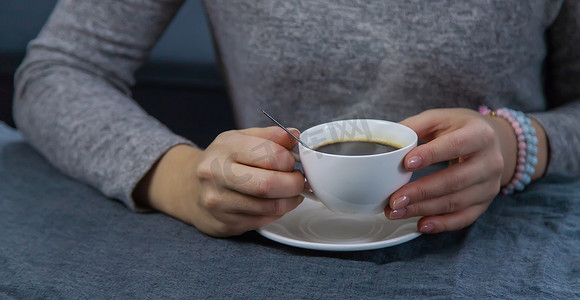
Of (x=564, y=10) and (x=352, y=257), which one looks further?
(x=564, y=10)

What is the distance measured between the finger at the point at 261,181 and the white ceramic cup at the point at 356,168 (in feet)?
0.07

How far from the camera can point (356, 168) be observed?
1.84ft

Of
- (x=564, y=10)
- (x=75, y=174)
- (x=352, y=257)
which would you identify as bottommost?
(x=75, y=174)

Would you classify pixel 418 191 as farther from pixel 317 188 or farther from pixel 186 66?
pixel 186 66

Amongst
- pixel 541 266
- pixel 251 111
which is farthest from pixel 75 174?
pixel 541 266

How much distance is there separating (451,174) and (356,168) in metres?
0.14

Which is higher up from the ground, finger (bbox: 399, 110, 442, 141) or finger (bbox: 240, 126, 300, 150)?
finger (bbox: 399, 110, 442, 141)

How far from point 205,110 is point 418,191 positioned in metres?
0.95

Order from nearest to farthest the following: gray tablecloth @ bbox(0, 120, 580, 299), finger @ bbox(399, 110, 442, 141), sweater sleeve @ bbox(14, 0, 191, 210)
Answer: gray tablecloth @ bbox(0, 120, 580, 299)
finger @ bbox(399, 110, 442, 141)
sweater sleeve @ bbox(14, 0, 191, 210)

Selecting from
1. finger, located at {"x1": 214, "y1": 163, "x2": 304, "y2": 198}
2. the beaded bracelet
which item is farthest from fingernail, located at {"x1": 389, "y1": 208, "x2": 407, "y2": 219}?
the beaded bracelet

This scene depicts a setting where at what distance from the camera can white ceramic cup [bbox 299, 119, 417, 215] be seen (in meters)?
0.56

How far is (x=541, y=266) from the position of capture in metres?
0.58

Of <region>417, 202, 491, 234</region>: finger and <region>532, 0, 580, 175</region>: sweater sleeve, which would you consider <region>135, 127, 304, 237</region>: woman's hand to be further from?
<region>532, 0, 580, 175</region>: sweater sleeve

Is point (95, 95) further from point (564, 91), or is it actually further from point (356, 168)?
point (564, 91)
